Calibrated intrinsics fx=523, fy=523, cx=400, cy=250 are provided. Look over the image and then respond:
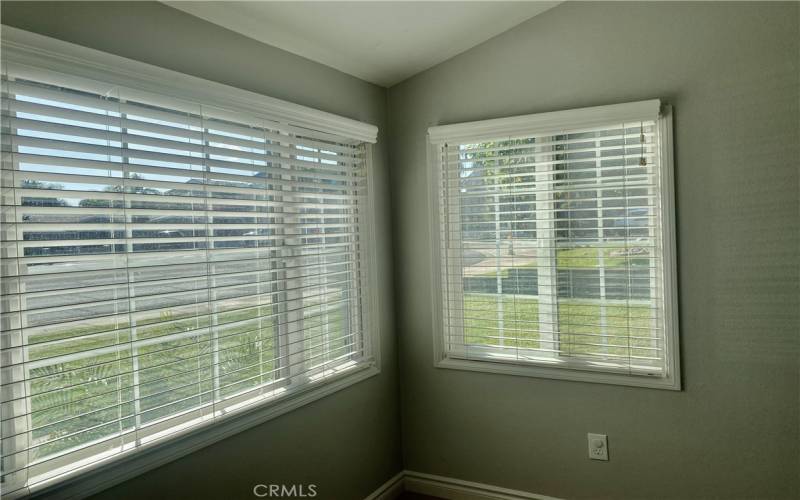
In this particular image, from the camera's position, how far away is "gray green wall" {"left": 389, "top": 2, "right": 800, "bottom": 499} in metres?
2.09

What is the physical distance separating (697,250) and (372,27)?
1673 mm

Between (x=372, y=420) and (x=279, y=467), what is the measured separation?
66 centimetres

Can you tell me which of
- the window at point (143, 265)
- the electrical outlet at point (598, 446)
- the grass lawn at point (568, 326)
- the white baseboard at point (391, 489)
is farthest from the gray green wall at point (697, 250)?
the window at point (143, 265)

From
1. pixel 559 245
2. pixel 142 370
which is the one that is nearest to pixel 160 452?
pixel 142 370

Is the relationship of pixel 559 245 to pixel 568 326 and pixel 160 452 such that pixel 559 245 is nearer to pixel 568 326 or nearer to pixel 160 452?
pixel 568 326

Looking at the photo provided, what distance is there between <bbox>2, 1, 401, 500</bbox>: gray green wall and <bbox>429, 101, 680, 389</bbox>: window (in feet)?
1.28

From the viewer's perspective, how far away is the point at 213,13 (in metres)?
1.88

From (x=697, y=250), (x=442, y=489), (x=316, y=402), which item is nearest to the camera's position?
(x=697, y=250)

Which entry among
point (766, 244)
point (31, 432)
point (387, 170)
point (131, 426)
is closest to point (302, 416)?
point (131, 426)

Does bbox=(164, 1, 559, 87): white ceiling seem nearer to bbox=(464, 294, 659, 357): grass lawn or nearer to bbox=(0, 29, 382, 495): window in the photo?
bbox=(0, 29, 382, 495): window

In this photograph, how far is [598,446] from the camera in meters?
2.42

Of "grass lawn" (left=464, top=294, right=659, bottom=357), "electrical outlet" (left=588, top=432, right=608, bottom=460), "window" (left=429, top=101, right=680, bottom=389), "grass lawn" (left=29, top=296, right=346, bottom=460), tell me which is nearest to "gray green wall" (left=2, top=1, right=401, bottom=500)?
"grass lawn" (left=29, top=296, right=346, bottom=460)

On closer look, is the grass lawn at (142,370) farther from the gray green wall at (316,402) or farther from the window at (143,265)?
the gray green wall at (316,402)

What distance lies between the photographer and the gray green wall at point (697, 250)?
2.09m
